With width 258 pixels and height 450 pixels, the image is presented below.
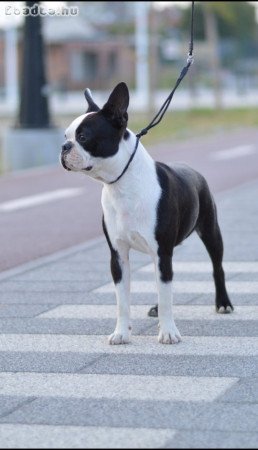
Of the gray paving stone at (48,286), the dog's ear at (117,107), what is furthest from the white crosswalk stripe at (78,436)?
the gray paving stone at (48,286)

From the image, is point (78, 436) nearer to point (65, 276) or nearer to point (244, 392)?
point (244, 392)

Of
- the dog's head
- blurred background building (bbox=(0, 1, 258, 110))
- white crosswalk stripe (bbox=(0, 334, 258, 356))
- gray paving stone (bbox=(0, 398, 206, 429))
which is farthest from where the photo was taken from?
blurred background building (bbox=(0, 1, 258, 110))

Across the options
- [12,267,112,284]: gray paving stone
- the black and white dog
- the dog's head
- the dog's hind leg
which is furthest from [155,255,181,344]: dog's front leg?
[12,267,112,284]: gray paving stone

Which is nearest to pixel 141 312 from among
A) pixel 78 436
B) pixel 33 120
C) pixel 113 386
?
pixel 113 386

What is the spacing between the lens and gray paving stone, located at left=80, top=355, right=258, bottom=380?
6.85 meters

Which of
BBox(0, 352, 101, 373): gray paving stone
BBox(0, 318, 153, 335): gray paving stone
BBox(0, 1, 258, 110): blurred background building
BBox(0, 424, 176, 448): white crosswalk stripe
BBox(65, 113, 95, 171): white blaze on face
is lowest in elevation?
BBox(0, 1, 258, 110): blurred background building

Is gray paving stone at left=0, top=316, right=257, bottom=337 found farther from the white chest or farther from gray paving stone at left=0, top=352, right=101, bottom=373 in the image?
the white chest

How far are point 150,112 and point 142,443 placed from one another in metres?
32.3

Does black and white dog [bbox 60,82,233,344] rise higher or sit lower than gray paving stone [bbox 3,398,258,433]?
higher

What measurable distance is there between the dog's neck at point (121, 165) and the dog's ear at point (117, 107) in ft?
0.49

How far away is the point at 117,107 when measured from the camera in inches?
284

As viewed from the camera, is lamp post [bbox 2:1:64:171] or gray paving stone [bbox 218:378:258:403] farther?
lamp post [bbox 2:1:64:171]

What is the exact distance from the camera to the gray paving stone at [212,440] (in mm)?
5387

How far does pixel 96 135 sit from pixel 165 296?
1053mm
